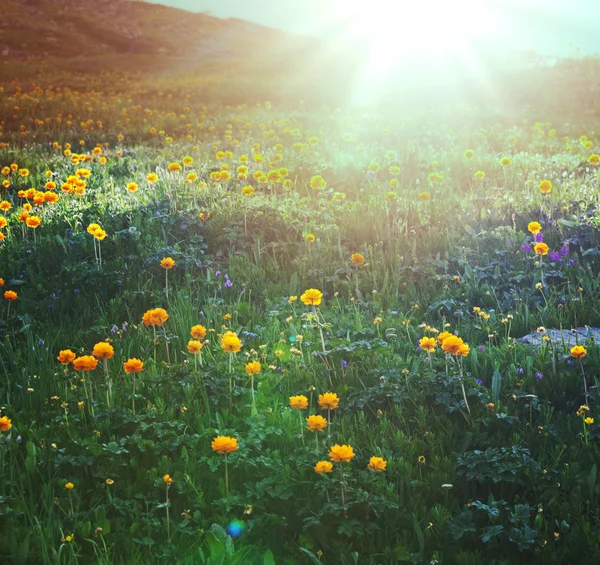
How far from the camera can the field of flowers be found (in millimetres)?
2592

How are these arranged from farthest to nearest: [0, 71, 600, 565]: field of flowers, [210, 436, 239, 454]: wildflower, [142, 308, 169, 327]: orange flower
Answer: [142, 308, 169, 327]: orange flower < [0, 71, 600, 565]: field of flowers < [210, 436, 239, 454]: wildflower

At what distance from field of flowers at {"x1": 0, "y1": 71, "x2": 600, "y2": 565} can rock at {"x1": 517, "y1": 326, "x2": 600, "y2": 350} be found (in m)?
0.08

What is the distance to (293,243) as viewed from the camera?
19.8 feet

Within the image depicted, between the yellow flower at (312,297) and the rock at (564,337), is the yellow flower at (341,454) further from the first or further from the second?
the rock at (564,337)

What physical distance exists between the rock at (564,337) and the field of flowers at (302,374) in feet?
0.27

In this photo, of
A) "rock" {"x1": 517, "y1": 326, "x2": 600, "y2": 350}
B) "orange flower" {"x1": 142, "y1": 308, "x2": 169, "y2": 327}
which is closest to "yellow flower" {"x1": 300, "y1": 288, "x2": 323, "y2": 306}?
"orange flower" {"x1": 142, "y1": 308, "x2": 169, "y2": 327}

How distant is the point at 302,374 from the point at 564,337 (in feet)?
5.98

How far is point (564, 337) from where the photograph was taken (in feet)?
13.6

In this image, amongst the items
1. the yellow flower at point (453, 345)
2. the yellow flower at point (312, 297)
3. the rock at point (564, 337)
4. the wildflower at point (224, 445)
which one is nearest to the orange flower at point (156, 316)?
the yellow flower at point (312, 297)

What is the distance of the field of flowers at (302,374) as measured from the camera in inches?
102

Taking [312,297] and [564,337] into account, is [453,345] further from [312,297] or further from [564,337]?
[564,337]

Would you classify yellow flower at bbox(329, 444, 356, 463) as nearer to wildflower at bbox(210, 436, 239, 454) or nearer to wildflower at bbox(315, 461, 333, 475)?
wildflower at bbox(315, 461, 333, 475)

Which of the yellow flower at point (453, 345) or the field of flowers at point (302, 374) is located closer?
the field of flowers at point (302, 374)

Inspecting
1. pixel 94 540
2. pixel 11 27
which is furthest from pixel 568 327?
pixel 11 27
